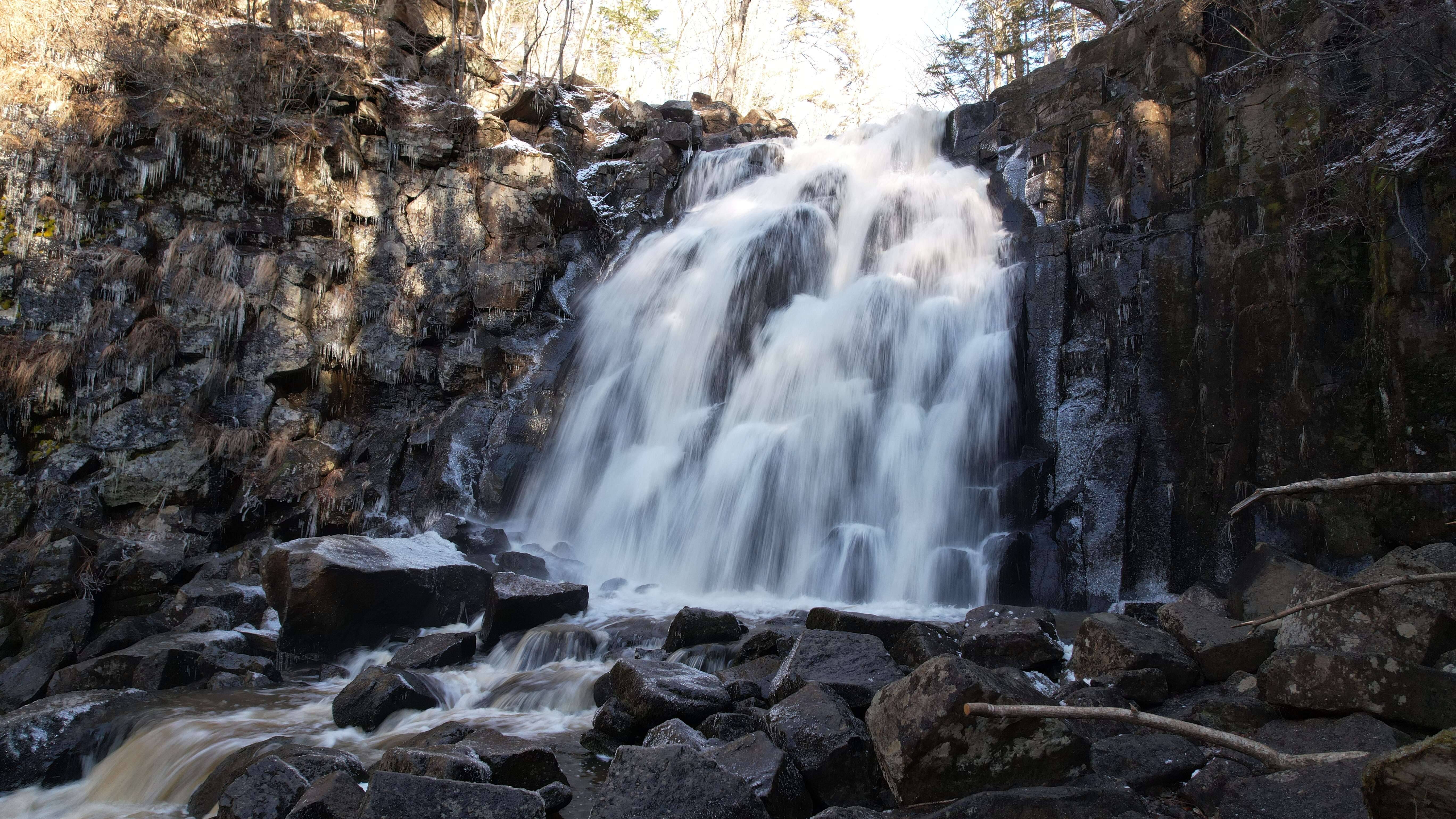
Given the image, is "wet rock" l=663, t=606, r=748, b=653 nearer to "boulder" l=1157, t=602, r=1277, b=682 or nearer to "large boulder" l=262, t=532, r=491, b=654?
"large boulder" l=262, t=532, r=491, b=654

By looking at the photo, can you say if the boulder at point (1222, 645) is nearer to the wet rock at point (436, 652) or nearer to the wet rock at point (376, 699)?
the wet rock at point (376, 699)

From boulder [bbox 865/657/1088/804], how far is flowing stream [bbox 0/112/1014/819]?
5.28ft

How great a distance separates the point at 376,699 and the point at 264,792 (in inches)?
57.4

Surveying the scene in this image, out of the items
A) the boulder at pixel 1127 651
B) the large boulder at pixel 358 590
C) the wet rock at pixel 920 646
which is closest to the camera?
the boulder at pixel 1127 651

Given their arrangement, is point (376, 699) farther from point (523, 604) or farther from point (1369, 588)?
point (1369, 588)

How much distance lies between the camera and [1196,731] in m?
2.36

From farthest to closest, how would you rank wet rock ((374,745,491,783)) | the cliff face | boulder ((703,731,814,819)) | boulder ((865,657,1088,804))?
the cliff face, wet rock ((374,745,491,783)), boulder ((703,731,814,819)), boulder ((865,657,1088,804))

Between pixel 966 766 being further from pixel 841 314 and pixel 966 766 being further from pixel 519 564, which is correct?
pixel 841 314

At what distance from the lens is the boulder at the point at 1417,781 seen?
208cm

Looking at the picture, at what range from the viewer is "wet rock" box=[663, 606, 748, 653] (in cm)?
593

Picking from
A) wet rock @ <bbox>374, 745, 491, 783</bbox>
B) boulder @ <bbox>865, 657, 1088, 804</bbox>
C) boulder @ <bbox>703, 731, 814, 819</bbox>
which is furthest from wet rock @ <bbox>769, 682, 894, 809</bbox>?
wet rock @ <bbox>374, 745, 491, 783</bbox>

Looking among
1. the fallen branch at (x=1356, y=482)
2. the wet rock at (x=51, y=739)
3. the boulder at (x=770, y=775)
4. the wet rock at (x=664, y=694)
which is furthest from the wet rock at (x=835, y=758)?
the wet rock at (x=51, y=739)

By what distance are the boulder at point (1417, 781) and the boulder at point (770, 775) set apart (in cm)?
199

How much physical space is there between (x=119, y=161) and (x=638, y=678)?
12.3 meters
